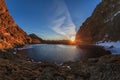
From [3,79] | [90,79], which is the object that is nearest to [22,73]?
[3,79]

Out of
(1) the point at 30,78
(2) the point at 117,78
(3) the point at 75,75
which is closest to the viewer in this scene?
(2) the point at 117,78

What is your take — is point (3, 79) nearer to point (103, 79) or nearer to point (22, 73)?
point (22, 73)

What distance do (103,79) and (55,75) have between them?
6787 mm

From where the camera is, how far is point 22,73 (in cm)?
3209

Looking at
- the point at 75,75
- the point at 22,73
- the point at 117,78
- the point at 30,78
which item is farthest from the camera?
the point at 75,75

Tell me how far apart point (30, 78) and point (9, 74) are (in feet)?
11.2

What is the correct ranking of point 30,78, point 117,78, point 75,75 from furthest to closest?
point 75,75, point 30,78, point 117,78

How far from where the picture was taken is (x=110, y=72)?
28.8m

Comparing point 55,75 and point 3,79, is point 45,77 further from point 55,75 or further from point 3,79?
point 3,79

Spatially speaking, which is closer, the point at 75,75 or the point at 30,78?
the point at 30,78

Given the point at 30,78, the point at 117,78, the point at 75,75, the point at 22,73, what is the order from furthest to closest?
1. the point at 75,75
2. the point at 22,73
3. the point at 30,78
4. the point at 117,78

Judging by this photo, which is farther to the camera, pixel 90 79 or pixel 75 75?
pixel 75 75

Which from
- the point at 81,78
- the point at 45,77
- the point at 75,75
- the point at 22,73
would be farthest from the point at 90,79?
the point at 22,73

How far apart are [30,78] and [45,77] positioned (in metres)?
2.66
